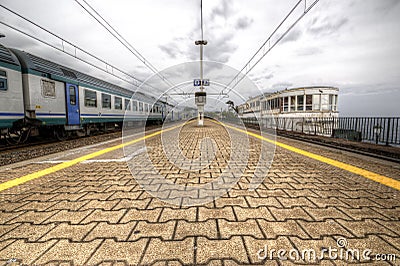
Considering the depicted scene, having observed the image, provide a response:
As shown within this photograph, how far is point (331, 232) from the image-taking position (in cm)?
169

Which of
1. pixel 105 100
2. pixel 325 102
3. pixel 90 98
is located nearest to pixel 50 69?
pixel 90 98

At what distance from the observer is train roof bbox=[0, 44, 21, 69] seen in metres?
6.19

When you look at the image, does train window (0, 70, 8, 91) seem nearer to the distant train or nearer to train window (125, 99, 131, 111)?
the distant train

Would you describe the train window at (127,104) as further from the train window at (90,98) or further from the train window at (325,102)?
the train window at (325,102)

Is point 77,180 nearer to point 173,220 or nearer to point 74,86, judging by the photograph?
point 173,220

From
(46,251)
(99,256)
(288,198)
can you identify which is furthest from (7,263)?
(288,198)

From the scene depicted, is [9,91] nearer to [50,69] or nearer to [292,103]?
[50,69]

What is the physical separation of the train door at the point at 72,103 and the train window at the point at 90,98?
88cm

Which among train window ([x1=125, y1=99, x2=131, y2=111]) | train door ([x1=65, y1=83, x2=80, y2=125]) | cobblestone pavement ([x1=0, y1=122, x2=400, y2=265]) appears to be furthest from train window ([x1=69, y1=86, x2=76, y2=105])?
cobblestone pavement ([x1=0, y1=122, x2=400, y2=265])

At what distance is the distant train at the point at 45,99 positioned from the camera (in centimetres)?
648

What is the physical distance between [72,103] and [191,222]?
33.7 ft

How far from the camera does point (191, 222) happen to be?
187 centimetres

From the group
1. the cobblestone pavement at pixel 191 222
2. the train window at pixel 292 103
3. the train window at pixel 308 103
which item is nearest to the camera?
the cobblestone pavement at pixel 191 222

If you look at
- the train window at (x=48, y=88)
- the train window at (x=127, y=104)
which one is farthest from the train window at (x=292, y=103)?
the train window at (x=48, y=88)
